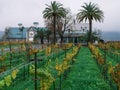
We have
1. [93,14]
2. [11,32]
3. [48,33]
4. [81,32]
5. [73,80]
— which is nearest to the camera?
[73,80]

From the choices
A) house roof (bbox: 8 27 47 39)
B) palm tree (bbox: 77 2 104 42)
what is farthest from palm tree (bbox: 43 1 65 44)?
house roof (bbox: 8 27 47 39)

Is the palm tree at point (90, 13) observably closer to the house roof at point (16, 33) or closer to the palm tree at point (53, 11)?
the palm tree at point (53, 11)

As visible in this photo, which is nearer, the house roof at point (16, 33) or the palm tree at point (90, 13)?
the palm tree at point (90, 13)

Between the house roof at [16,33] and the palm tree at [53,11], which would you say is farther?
the house roof at [16,33]

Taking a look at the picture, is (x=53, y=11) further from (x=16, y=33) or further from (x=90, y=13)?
(x=16, y=33)

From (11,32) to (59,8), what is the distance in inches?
1481

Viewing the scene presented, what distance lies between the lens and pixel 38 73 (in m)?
10.5

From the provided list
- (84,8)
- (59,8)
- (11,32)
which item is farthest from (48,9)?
(11,32)

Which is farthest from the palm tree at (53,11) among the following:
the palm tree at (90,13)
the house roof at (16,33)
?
the house roof at (16,33)

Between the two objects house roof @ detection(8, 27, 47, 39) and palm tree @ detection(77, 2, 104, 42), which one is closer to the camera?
palm tree @ detection(77, 2, 104, 42)

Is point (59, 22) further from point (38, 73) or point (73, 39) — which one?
point (38, 73)

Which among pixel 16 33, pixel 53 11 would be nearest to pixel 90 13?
pixel 53 11

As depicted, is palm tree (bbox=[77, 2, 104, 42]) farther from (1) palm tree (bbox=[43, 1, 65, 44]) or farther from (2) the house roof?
(2) the house roof

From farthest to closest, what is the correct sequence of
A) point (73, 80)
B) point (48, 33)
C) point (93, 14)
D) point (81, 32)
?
point (81, 32) → point (48, 33) → point (93, 14) → point (73, 80)
